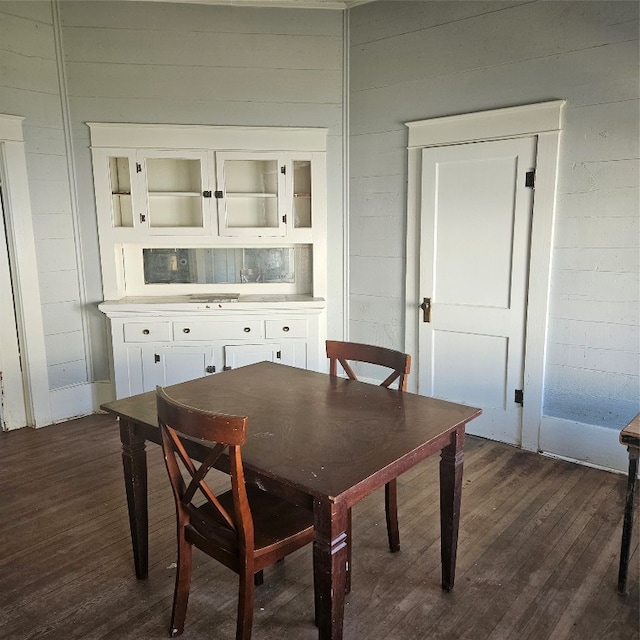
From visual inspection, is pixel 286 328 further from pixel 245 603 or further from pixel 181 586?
pixel 245 603

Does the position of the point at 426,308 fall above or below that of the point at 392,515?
above

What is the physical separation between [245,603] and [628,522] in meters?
1.51

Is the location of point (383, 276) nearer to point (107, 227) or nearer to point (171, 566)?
point (107, 227)

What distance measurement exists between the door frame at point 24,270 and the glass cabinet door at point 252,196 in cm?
136

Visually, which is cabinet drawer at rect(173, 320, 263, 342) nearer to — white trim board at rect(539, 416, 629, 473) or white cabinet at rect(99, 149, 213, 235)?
white cabinet at rect(99, 149, 213, 235)

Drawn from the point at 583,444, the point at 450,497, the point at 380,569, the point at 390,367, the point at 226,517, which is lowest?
the point at 380,569

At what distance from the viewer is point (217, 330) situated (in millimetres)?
4109

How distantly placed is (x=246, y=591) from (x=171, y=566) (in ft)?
2.59

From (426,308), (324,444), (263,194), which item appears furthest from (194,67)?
(324,444)

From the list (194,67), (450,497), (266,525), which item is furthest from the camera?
(194,67)

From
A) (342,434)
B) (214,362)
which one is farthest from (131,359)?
(342,434)

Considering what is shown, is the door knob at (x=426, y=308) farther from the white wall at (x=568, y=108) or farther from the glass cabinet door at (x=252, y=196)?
the glass cabinet door at (x=252, y=196)

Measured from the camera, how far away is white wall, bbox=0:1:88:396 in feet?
12.3

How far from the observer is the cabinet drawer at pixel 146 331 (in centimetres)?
406
